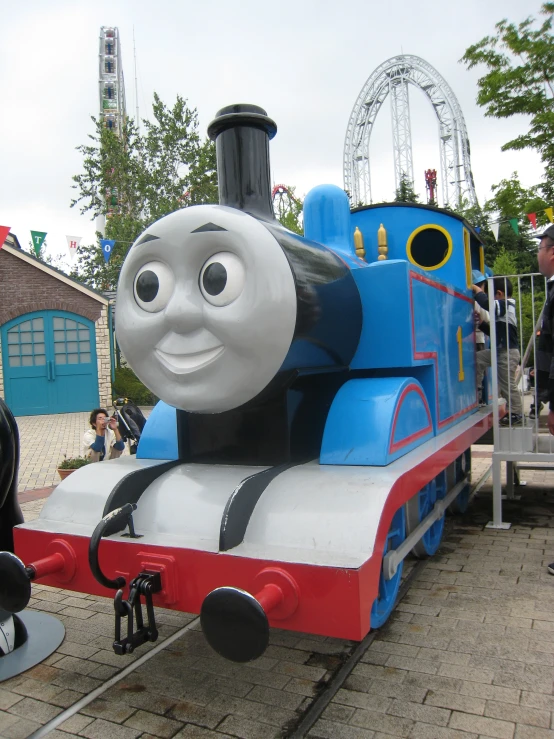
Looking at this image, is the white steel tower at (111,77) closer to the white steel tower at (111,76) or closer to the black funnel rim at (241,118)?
the white steel tower at (111,76)

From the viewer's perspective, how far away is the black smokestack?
281 centimetres

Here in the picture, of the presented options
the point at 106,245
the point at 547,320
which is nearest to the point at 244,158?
the point at 547,320

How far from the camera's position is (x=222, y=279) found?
236cm

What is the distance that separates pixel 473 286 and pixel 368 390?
8.21 feet

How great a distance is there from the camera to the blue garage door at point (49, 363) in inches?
593

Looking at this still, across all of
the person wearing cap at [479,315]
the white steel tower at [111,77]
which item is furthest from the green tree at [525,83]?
the white steel tower at [111,77]

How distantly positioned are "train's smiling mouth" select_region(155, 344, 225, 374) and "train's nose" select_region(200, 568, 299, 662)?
0.96 m

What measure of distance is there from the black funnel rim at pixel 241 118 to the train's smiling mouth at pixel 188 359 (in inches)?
45.8

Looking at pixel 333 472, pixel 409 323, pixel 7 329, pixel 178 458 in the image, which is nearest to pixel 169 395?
pixel 178 458

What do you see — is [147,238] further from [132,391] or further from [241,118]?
[132,391]

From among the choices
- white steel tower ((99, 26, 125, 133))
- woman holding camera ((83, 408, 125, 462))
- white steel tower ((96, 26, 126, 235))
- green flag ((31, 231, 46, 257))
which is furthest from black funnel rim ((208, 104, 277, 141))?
white steel tower ((99, 26, 125, 133))

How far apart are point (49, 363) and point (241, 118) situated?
45.0ft

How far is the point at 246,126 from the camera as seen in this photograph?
2.85 metres

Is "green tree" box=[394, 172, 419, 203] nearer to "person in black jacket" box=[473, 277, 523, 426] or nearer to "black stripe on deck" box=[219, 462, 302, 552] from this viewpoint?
"person in black jacket" box=[473, 277, 523, 426]
